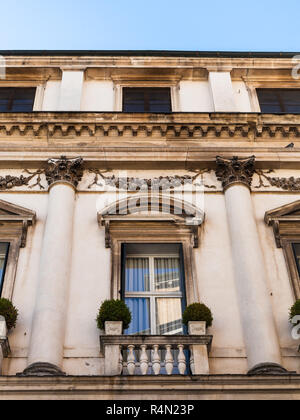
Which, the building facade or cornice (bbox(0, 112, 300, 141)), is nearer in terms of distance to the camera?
the building facade

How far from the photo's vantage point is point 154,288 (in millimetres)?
12812

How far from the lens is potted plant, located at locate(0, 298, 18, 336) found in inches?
442

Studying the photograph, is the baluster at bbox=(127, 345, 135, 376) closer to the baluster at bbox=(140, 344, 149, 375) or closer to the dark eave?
the baluster at bbox=(140, 344, 149, 375)

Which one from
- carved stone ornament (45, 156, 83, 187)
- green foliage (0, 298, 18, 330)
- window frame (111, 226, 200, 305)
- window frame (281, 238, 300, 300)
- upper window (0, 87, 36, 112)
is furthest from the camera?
upper window (0, 87, 36, 112)

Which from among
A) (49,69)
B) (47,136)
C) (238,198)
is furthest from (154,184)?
(49,69)

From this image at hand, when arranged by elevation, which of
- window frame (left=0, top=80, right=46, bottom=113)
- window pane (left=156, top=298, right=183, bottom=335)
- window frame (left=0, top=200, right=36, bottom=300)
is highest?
window frame (left=0, top=80, right=46, bottom=113)

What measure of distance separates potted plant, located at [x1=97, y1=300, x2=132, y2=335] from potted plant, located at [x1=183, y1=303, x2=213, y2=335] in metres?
1.10

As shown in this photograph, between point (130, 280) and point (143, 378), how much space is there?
11.0ft

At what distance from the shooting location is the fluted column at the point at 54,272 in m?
10.9

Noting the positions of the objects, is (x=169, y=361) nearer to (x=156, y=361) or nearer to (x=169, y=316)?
(x=156, y=361)

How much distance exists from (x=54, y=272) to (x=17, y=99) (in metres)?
6.89

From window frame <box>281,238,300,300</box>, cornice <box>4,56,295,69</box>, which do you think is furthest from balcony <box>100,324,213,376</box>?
cornice <box>4,56,295,69</box>

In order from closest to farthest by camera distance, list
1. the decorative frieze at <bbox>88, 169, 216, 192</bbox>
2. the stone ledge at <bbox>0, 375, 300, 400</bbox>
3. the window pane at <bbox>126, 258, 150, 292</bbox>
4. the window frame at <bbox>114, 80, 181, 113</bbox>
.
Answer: the stone ledge at <bbox>0, 375, 300, 400</bbox> < the window pane at <bbox>126, 258, 150, 292</bbox> < the decorative frieze at <bbox>88, 169, 216, 192</bbox> < the window frame at <bbox>114, 80, 181, 113</bbox>

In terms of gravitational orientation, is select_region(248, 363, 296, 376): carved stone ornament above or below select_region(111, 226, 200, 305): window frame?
below
